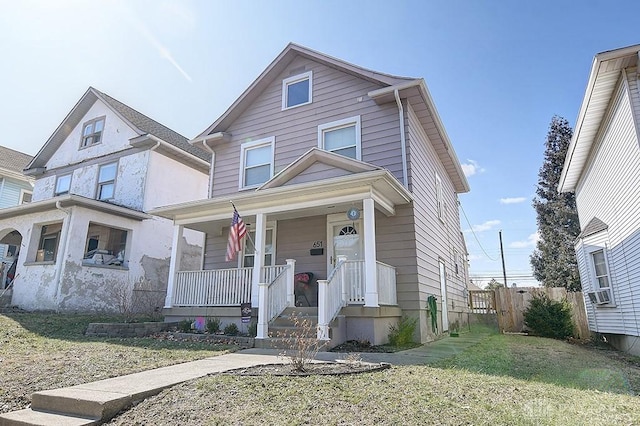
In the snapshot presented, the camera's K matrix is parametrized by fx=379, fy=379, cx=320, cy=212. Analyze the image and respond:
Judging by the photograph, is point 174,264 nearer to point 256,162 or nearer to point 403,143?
point 256,162

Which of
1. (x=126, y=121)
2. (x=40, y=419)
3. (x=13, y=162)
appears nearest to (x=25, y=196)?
(x=13, y=162)

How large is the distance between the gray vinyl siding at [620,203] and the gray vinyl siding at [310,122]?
4.73 m

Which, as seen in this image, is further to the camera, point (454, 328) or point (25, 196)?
point (25, 196)

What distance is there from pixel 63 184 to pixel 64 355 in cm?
1331

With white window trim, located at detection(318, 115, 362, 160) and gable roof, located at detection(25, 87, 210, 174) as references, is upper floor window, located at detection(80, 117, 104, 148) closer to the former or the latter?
gable roof, located at detection(25, 87, 210, 174)

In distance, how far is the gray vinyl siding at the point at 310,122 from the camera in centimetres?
992

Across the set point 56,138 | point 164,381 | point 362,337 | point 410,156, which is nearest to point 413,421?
point 164,381

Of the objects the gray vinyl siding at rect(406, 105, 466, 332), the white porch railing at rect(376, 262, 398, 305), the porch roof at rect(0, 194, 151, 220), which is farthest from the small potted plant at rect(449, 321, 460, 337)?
the porch roof at rect(0, 194, 151, 220)

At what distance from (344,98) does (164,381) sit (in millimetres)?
8640

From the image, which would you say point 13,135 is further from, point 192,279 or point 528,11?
point 528,11

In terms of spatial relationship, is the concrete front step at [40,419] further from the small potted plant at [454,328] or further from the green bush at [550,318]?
the green bush at [550,318]

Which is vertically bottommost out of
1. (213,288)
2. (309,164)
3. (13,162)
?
(213,288)

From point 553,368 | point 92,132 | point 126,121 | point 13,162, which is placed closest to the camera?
point 553,368

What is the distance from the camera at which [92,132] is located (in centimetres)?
1645
